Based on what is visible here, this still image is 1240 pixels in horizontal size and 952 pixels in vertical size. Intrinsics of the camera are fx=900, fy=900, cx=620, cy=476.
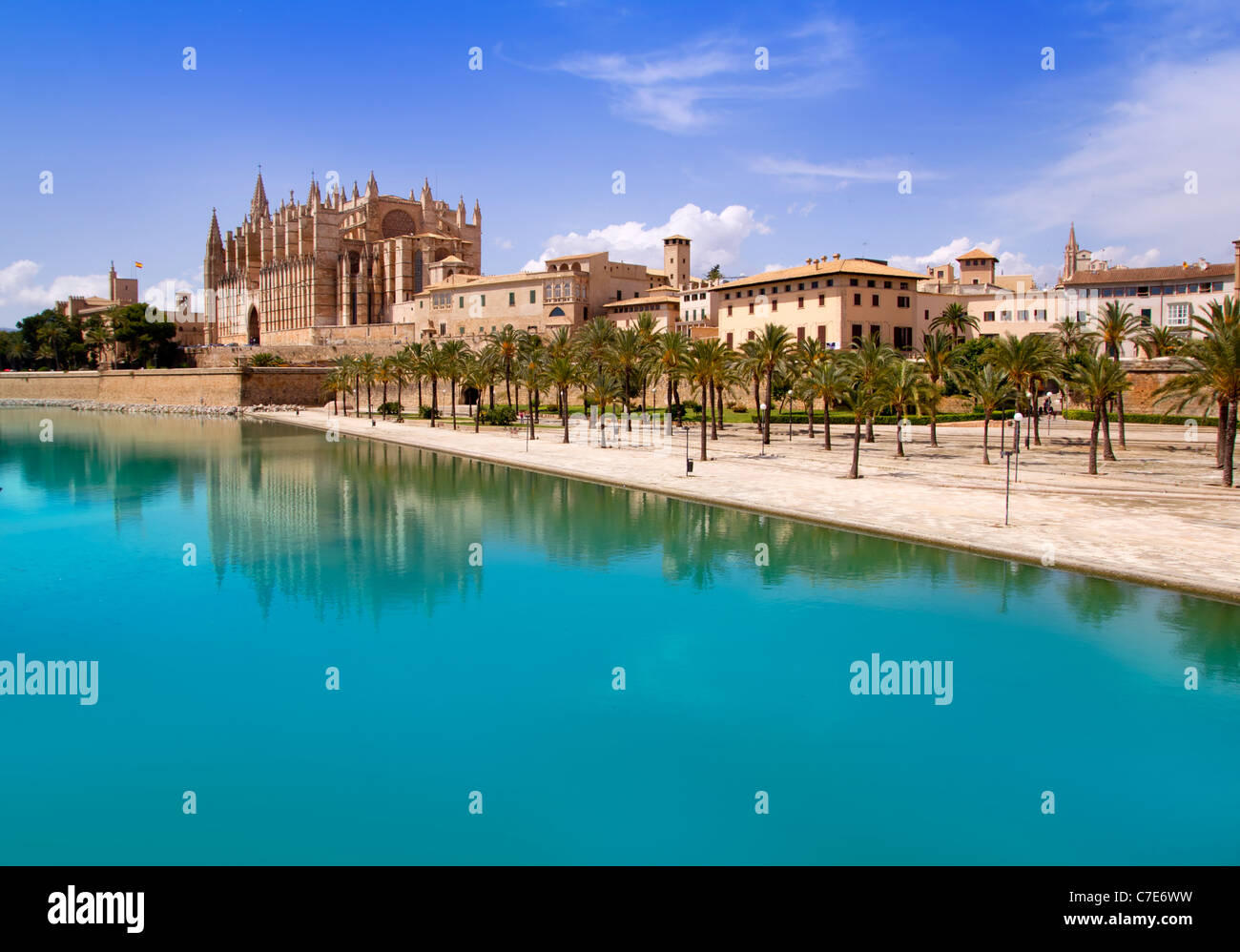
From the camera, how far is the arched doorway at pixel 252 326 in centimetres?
12100

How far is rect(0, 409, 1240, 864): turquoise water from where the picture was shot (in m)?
9.84

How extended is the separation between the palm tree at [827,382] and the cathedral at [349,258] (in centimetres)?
5813

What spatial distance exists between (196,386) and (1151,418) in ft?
266

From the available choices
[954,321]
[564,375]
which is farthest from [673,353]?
[954,321]

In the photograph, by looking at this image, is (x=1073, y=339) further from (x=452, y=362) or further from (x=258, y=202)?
(x=258, y=202)

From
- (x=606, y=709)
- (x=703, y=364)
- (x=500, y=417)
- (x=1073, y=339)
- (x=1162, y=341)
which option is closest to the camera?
(x=606, y=709)

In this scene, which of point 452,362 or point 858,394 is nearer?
point 858,394

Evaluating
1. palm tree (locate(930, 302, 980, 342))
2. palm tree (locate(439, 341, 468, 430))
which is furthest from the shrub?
palm tree (locate(930, 302, 980, 342))

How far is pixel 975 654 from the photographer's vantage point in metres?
15.1

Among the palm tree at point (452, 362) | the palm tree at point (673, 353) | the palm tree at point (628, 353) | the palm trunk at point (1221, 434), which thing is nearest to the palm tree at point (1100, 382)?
the palm trunk at point (1221, 434)

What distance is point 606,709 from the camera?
12.9m

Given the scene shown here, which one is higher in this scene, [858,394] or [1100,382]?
[1100,382]

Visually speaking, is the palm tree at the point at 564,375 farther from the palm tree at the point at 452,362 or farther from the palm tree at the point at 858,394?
the palm tree at the point at 858,394
